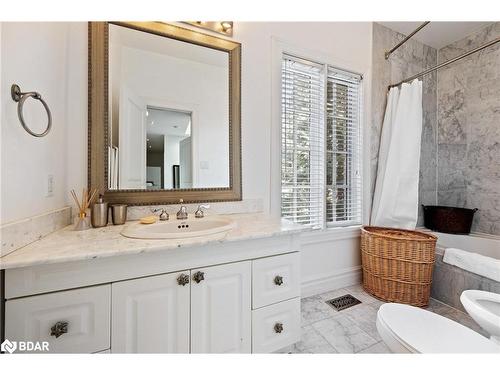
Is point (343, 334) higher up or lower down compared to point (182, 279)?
lower down

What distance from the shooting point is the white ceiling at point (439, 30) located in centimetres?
221

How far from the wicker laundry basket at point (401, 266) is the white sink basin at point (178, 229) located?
138 centimetres

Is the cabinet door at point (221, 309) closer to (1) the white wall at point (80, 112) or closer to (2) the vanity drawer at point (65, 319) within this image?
(2) the vanity drawer at point (65, 319)

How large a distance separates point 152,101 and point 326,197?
1.62 m

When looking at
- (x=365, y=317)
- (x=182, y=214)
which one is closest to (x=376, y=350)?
(x=365, y=317)

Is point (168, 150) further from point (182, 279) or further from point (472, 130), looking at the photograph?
point (472, 130)

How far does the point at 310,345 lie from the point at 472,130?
285 centimetres

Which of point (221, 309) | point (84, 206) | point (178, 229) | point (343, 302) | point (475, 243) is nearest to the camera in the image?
point (221, 309)

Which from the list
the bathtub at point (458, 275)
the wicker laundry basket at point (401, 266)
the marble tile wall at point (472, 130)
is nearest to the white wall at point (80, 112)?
the wicker laundry basket at point (401, 266)

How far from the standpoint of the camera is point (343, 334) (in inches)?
55.9

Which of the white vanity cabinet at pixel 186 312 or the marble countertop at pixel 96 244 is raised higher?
the marble countertop at pixel 96 244

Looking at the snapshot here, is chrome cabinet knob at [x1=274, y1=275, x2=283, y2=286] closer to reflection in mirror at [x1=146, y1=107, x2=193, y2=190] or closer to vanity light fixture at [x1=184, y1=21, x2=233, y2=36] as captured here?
reflection in mirror at [x1=146, y1=107, x2=193, y2=190]
